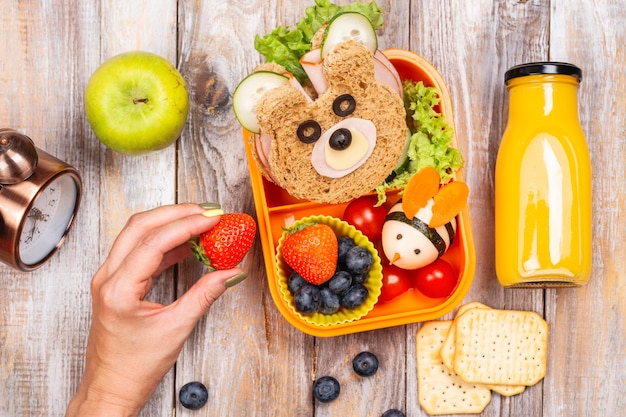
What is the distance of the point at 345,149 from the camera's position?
3.63ft

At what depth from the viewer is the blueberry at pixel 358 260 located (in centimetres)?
112

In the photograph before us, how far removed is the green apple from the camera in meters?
1.13

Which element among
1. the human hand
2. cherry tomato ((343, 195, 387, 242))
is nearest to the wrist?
the human hand

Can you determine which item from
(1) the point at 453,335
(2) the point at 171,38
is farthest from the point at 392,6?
(1) the point at 453,335

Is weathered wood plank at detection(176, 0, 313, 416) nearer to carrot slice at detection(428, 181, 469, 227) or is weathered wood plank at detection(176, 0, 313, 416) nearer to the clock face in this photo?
the clock face

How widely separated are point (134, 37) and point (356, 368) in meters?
0.78

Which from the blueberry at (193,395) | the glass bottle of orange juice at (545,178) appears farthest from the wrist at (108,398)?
the glass bottle of orange juice at (545,178)

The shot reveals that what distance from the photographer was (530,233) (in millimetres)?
1164

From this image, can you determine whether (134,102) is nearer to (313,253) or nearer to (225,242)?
(225,242)

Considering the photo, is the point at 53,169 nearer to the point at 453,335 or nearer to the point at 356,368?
the point at 356,368

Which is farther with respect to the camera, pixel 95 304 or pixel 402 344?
pixel 402 344

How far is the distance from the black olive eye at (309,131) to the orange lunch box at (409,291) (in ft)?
0.40

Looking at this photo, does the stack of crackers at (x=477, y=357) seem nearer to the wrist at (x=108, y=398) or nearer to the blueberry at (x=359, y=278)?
the blueberry at (x=359, y=278)

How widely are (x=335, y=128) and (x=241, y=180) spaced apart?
276 mm
